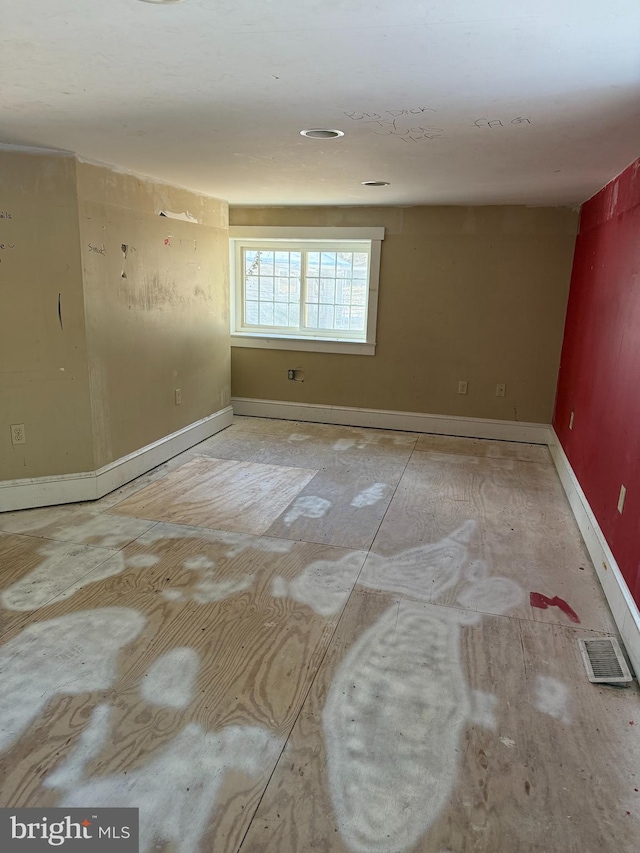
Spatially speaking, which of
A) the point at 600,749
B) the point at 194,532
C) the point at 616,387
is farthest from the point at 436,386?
the point at 600,749

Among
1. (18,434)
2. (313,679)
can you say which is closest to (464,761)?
(313,679)

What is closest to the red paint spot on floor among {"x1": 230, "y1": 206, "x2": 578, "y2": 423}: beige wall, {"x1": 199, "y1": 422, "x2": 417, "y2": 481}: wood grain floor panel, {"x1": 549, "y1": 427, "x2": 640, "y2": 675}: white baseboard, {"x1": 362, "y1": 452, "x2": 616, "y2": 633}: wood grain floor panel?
{"x1": 362, "y1": 452, "x2": 616, "y2": 633}: wood grain floor panel

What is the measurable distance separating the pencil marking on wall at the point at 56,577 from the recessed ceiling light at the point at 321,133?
2.23 m

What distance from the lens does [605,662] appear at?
2166 mm

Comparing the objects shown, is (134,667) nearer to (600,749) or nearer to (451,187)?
(600,749)

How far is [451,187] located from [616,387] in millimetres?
1916

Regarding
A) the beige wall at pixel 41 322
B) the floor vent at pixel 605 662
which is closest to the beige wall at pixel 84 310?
the beige wall at pixel 41 322

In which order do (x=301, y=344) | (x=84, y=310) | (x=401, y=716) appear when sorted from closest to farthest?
(x=401, y=716)
(x=84, y=310)
(x=301, y=344)

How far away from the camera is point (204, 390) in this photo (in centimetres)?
499

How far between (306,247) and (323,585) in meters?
3.71

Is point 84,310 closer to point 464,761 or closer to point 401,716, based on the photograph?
point 401,716

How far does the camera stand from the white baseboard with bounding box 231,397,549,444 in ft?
17.0

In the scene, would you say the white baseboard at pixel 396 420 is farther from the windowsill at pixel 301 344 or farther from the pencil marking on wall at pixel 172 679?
the pencil marking on wall at pixel 172 679

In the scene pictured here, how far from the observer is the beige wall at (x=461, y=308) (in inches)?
191
